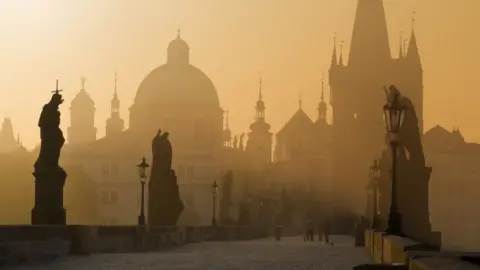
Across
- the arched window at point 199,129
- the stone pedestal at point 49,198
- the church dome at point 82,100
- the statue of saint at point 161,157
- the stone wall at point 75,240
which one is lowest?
the stone wall at point 75,240

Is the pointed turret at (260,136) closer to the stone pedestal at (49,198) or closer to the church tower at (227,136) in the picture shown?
the church tower at (227,136)

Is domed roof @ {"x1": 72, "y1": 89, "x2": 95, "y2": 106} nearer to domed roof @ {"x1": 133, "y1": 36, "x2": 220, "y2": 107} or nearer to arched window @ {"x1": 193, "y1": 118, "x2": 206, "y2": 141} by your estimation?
domed roof @ {"x1": 133, "y1": 36, "x2": 220, "y2": 107}

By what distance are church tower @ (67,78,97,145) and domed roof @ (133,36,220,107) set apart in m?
14.0

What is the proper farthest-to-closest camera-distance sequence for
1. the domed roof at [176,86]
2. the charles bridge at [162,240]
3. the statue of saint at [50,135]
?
the domed roof at [176,86]
the statue of saint at [50,135]
the charles bridge at [162,240]

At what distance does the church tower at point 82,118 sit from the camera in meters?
146

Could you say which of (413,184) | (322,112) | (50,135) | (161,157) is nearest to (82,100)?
(322,112)

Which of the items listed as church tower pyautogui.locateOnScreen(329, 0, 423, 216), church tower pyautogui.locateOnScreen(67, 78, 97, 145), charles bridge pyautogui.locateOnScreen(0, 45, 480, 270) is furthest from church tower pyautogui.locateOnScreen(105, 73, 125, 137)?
charles bridge pyautogui.locateOnScreen(0, 45, 480, 270)

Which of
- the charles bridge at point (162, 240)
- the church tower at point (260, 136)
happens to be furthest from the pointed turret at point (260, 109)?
the charles bridge at point (162, 240)

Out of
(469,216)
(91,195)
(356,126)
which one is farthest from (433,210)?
(91,195)

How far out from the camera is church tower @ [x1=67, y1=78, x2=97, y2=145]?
14612 centimetres

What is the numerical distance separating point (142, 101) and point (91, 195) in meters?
36.9

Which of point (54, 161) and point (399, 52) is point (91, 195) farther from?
point (54, 161)

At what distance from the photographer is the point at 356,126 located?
127 meters

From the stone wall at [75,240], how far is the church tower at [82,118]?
108m
